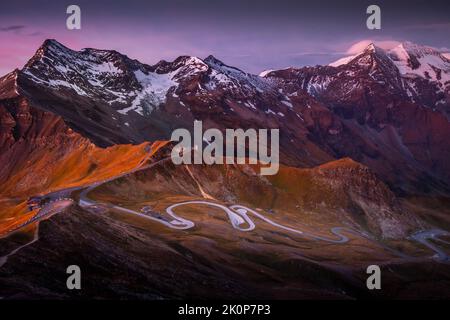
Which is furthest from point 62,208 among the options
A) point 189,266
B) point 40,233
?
point 189,266

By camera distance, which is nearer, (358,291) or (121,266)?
(121,266)

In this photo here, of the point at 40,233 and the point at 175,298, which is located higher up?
the point at 40,233

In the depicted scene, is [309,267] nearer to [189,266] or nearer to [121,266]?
[189,266]
